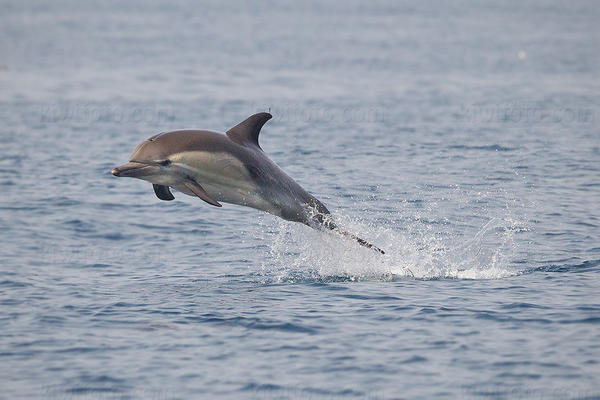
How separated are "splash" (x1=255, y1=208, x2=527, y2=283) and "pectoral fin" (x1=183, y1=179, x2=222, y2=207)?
2.59m

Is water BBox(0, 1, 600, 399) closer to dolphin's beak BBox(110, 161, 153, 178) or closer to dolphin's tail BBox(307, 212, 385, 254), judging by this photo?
dolphin's tail BBox(307, 212, 385, 254)

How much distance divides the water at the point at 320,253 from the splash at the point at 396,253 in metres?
0.06

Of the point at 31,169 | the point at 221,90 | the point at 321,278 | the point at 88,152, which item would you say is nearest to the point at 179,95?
the point at 221,90

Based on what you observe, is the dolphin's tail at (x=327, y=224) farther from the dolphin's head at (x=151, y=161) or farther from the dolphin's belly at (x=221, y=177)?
the dolphin's head at (x=151, y=161)

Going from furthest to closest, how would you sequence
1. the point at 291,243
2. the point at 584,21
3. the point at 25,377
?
the point at 584,21
the point at 291,243
the point at 25,377

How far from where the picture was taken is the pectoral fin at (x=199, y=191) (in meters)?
13.2

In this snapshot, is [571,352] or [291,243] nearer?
[571,352]

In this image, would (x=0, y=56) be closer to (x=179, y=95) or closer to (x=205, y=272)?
(x=179, y=95)

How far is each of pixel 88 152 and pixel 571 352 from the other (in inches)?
760

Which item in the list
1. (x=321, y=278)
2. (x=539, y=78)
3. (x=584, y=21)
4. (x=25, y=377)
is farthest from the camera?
(x=584, y=21)

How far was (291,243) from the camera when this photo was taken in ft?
61.6

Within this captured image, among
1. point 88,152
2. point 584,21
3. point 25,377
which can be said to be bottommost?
point 25,377

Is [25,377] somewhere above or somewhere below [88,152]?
below

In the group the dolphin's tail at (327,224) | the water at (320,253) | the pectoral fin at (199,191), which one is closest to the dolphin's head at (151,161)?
the pectoral fin at (199,191)
